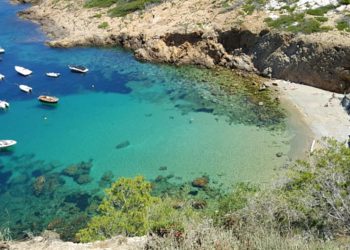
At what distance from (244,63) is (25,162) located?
33480mm

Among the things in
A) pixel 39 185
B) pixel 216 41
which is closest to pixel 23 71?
pixel 216 41

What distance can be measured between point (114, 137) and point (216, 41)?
25513 millimetres

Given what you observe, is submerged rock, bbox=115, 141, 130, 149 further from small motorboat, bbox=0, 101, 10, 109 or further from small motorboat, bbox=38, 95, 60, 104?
small motorboat, bbox=0, 101, 10, 109

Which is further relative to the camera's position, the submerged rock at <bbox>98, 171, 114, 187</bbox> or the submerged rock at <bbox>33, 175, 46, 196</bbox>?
the submerged rock at <bbox>98, 171, 114, 187</bbox>

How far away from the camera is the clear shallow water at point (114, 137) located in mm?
37000

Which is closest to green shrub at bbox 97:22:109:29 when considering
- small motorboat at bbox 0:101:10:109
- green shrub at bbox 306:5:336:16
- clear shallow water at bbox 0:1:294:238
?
clear shallow water at bbox 0:1:294:238

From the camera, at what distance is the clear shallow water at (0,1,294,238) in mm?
37000

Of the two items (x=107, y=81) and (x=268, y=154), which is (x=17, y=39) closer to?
(x=107, y=81)

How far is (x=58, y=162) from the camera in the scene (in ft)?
138

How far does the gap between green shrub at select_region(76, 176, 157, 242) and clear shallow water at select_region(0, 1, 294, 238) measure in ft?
28.0

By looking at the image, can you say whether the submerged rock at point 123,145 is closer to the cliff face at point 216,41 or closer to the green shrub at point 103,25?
the cliff face at point 216,41

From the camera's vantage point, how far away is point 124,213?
2469 cm

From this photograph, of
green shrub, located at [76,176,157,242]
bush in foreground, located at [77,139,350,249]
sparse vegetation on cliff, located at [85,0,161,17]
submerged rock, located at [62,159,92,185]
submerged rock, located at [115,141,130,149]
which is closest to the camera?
bush in foreground, located at [77,139,350,249]

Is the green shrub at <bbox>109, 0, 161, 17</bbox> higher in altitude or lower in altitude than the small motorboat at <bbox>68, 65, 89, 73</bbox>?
higher
